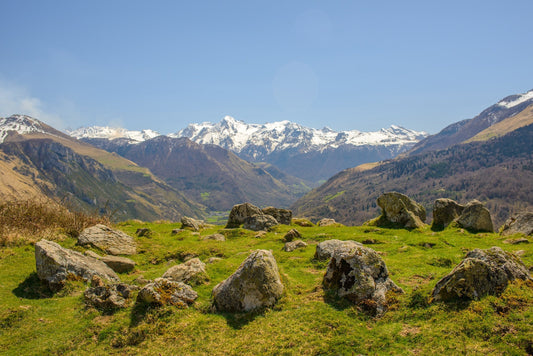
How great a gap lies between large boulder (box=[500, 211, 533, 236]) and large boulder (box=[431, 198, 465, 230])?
610cm

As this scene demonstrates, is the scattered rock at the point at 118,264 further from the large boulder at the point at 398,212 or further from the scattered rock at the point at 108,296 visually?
the large boulder at the point at 398,212

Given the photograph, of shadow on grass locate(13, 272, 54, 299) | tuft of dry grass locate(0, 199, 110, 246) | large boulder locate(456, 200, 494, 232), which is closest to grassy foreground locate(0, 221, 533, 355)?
shadow on grass locate(13, 272, 54, 299)

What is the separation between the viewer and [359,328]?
12.7 metres

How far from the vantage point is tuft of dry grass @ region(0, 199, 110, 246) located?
21.9m

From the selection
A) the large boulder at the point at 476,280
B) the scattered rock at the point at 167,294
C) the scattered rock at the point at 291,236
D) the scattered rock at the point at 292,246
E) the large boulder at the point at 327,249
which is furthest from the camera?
the scattered rock at the point at 291,236

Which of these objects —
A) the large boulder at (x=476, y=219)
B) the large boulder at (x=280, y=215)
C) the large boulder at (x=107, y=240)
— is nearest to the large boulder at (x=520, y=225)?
the large boulder at (x=476, y=219)

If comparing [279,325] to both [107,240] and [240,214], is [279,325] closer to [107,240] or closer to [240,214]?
[107,240]

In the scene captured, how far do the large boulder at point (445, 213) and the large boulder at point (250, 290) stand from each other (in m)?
29.5

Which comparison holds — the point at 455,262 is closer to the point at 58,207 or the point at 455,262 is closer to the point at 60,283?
the point at 60,283

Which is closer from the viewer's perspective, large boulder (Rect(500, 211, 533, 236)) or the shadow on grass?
the shadow on grass

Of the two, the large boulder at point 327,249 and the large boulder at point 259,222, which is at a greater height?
the large boulder at point 259,222

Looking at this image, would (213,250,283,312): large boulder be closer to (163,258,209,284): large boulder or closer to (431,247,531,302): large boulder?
(163,258,209,284): large boulder

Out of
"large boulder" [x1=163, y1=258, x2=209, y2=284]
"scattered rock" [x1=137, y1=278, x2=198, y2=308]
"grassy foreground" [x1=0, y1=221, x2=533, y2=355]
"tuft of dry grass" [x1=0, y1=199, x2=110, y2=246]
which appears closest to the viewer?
"grassy foreground" [x1=0, y1=221, x2=533, y2=355]

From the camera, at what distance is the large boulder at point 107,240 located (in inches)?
931
